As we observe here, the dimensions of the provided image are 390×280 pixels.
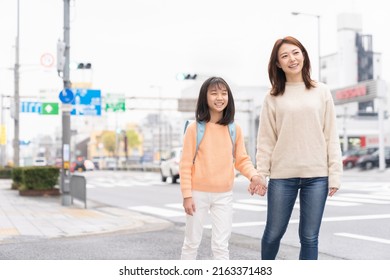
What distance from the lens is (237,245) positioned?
7.88 meters

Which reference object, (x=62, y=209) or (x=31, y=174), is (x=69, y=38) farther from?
(x=31, y=174)

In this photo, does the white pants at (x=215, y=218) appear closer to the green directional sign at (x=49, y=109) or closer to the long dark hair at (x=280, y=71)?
the long dark hair at (x=280, y=71)

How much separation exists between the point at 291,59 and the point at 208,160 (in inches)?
34.0

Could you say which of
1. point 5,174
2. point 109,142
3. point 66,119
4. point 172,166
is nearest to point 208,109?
point 66,119

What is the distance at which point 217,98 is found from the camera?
4145mm

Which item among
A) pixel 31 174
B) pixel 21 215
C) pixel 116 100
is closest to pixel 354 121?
pixel 116 100

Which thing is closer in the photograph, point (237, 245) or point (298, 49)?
point (298, 49)

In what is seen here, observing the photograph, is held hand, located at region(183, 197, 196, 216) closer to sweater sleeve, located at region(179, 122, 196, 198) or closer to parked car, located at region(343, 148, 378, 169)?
sweater sleeve, located at region(179, 122, 196, 198)

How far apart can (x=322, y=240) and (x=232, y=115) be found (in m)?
4.65

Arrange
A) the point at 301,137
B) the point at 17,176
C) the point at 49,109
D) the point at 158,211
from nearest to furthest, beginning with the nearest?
the point at 301,137 < the point at 158,211 < the point at 17,176 < the point at 49,109

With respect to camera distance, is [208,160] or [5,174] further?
[5,174]

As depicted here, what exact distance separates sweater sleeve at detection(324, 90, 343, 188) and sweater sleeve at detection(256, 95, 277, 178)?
34cm

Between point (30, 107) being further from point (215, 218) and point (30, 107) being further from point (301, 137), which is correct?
point (301, 137)

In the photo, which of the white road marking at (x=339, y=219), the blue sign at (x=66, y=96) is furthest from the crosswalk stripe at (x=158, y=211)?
Answer: the blue sign at (x=66, y=96)
